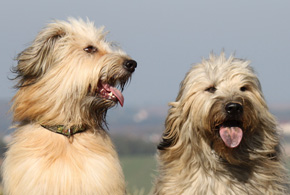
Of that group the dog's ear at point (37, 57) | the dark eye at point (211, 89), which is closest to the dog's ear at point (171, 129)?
the dark eye at point (211, 89)

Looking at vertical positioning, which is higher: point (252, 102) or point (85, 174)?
point (252, 102)

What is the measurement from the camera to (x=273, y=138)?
6047 mm

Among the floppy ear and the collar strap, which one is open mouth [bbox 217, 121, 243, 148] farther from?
the collar strap

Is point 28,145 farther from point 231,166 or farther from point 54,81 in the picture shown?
point 231,166

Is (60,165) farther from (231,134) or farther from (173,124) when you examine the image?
(231,134)

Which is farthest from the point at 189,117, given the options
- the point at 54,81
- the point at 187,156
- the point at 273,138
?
the point at 54,81

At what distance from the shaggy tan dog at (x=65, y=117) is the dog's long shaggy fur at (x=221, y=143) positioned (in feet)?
1.99

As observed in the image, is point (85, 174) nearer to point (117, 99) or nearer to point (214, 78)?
point (117, 99)

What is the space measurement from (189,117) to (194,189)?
695 millimetres

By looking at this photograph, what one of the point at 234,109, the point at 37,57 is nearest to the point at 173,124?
A: the point at 234,109

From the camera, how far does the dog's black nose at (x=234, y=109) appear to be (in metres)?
5.58

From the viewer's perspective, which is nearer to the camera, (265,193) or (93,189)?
(93,189)

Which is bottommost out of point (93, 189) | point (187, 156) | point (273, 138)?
point (93, 189)

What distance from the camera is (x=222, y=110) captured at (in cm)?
566
